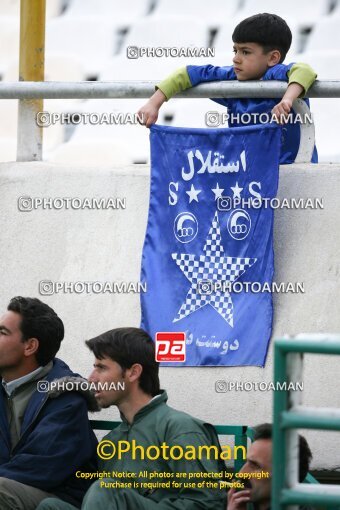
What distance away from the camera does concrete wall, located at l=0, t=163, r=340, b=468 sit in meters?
→ 5.75

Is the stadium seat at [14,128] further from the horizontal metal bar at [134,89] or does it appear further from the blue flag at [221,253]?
the blue flag at [221,253]

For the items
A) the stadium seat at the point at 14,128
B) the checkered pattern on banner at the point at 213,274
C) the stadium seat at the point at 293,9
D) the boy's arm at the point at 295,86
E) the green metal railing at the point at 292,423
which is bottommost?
the green metal railing at the point at 292,423

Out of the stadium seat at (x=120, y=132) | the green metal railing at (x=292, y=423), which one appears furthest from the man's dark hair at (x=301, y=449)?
the stadium seat at (x=120, y=132)

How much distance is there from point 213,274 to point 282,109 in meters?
0.83

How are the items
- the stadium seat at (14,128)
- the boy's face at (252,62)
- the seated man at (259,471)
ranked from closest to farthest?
the seated man at (259,471)
the boy's face at (252,62)
the stadium seat at (14,128)

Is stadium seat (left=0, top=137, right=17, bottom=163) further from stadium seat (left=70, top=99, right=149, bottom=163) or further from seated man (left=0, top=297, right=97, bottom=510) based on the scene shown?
seated man (left=0, top=297, right=97, bottom=510)

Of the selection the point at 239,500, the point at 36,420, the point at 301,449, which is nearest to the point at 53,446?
the point at 36,420

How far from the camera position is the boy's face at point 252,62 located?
235 inches

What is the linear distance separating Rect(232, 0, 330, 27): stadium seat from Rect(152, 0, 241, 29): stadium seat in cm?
12

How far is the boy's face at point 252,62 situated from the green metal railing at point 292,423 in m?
2.87

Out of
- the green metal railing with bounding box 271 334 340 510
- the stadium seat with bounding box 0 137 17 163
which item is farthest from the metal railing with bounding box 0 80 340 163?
the stadium seat with bounding box 0 137 17 163

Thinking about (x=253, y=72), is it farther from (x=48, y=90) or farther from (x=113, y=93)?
(x=48, y=90)

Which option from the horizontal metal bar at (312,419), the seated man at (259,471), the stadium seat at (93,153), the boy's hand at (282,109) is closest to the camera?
the horizontal metal bar at (312,419)

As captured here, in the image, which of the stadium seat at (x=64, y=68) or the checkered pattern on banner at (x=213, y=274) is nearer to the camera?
the checkered pattern on banner at (x=213, y=274)
